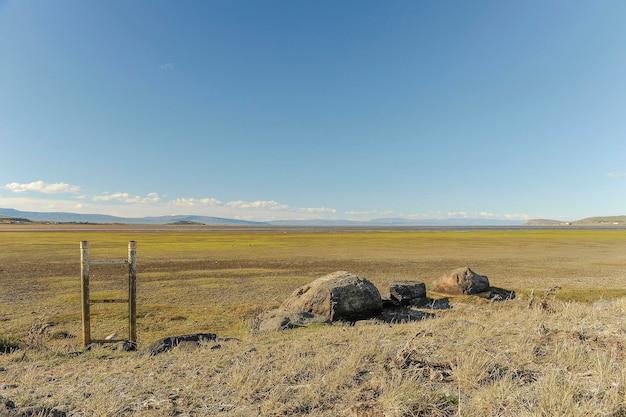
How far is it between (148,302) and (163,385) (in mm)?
11570

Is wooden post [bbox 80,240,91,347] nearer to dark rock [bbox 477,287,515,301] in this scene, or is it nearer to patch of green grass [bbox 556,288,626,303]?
dark rock [bbox 477,287,515,301]

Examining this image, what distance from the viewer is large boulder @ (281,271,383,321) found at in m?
12.1

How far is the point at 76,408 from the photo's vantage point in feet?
15.3

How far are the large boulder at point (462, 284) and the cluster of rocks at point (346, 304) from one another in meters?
1.17

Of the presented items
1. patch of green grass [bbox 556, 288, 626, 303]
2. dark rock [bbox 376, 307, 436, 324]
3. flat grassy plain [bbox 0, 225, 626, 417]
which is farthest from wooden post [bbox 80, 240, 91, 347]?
patch of green grass [bbox 556, 288, 626, 303]

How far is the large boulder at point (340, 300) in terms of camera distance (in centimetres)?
1209

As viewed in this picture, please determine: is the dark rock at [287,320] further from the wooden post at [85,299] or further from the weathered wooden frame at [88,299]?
the wooden post at [85,299]

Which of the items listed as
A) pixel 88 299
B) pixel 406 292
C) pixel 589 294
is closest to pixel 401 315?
pixel 406 292

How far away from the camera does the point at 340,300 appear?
12203 millimetres

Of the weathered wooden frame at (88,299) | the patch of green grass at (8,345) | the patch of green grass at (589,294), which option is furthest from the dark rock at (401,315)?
the patch of green grass at (8,345)

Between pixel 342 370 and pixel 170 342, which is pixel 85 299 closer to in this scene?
pixel 170 342

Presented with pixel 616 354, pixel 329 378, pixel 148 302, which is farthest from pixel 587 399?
pixel 148 302

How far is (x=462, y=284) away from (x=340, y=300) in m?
7.60

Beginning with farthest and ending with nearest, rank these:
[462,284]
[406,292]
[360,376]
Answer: [462,284] → [406,292] → [360,376]
